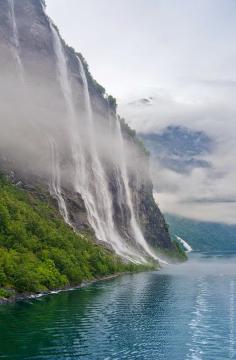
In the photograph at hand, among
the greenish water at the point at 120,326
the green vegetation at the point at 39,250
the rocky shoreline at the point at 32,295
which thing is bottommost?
the greenish water at the point at 120,326

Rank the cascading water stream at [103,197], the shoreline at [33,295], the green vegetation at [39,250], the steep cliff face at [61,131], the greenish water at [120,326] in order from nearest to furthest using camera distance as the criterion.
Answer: the greenish water at [120,326] → the shoreline at [33,295] → the green vegetation at [39,250] → the steep cliff face at [61,131] → the cascading water stream at [103,197]

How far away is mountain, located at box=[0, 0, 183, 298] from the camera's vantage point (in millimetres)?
108438

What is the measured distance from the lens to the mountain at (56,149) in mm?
108438

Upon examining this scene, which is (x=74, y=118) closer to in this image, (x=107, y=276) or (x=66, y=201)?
(x=66, y=201)

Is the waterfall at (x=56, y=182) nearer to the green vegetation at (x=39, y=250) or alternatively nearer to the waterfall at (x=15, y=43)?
the green vegetation at (x=39, y=250)

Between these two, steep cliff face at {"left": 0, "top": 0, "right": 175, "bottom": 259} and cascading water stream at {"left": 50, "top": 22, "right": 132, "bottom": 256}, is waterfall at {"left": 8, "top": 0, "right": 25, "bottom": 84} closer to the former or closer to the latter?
steep cliff face at {"left": 0, "top": 0, "right": 175, "bottom": 259}

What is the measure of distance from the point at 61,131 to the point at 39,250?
205 feet

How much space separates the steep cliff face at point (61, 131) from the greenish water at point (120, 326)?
48387 mm

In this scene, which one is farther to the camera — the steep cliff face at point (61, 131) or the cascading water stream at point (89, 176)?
the cascading water stream at point (89, 176)

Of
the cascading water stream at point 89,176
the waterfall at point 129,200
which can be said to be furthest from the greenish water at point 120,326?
the waterfall at point 129,200

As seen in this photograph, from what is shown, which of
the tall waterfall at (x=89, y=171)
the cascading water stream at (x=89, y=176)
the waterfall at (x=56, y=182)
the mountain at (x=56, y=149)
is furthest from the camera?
the cascading water stream at (x=89, y=176)

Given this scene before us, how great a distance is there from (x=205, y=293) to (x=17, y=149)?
5779cm

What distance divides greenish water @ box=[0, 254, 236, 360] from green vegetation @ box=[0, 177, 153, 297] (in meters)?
4.27

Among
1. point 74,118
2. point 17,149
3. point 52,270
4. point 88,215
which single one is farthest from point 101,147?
point 52,270
